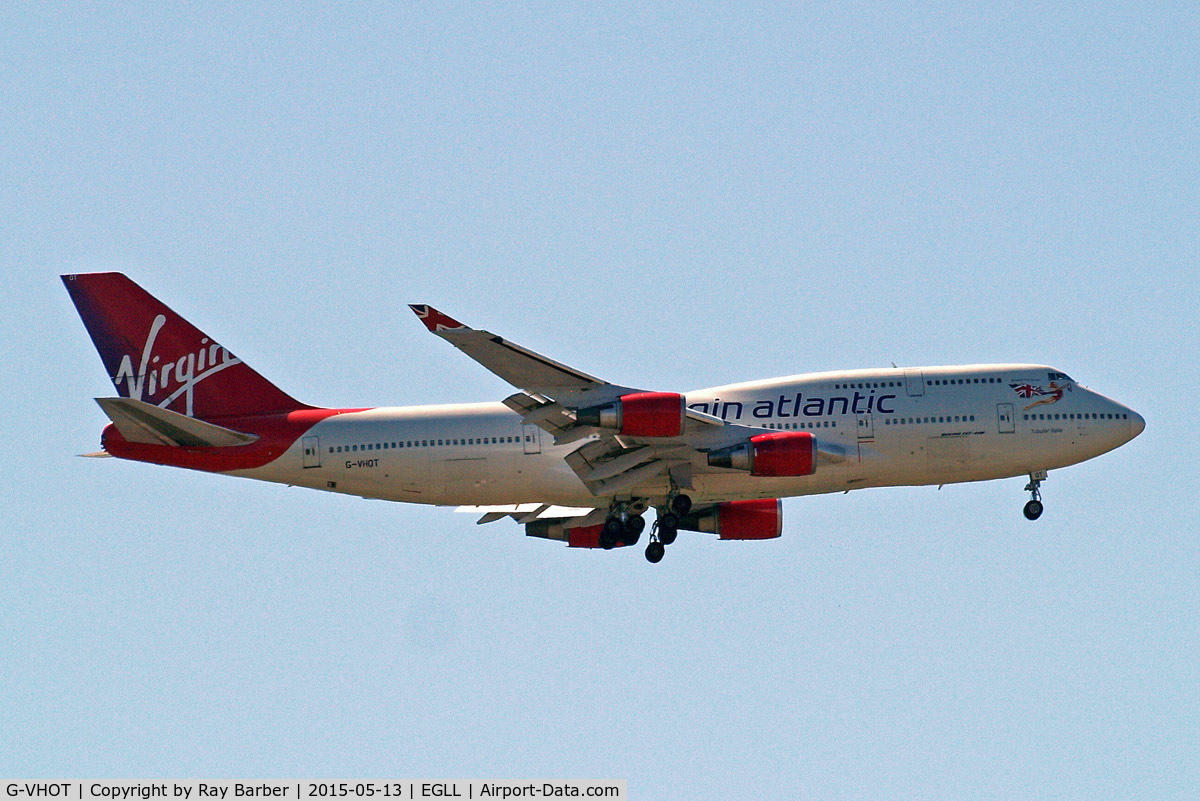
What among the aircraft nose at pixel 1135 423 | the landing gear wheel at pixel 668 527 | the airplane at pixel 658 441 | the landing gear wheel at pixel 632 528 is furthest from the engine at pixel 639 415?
the aircraft nose at pixel 1135 423

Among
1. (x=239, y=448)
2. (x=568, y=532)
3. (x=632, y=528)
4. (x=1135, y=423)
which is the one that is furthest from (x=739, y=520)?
(x=239, y=448)

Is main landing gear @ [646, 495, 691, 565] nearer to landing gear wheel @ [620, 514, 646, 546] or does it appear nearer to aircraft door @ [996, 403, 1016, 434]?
landing gear wheel @ [620, 514, 646, 546]

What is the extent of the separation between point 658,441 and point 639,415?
2.45 m

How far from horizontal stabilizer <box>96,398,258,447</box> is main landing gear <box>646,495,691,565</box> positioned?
12.3 m

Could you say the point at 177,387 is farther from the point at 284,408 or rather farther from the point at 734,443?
the point at 734,443

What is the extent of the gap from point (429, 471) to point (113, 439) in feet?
30.6

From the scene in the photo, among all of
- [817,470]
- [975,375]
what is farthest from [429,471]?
[975,375]

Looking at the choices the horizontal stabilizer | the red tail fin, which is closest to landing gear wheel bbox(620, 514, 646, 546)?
the red tail fin

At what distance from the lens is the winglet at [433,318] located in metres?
43.2

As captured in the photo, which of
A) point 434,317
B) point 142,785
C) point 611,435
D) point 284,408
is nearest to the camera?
point 142,785

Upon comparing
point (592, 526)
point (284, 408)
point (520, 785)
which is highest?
point (284, 408)

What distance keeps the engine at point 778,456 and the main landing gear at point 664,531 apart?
9.54 ft

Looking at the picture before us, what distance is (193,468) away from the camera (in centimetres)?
5072

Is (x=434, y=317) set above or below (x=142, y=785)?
above
